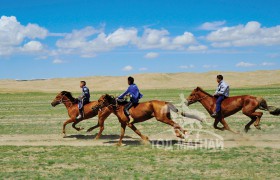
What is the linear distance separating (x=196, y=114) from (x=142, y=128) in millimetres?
3229

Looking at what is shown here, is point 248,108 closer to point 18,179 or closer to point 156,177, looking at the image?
point 156,177

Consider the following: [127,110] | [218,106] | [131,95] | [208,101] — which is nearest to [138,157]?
[127,110]

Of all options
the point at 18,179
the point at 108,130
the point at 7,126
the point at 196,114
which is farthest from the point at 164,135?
the point at 7,126

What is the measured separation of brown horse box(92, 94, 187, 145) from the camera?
1377 centimetres

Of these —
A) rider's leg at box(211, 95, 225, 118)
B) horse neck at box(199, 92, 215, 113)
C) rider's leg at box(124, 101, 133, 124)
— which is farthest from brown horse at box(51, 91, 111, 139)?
Result: rider's leg at box(211, 95, 225, 118)

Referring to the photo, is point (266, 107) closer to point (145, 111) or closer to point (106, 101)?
point (145, 111)

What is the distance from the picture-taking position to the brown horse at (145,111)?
45.2ft

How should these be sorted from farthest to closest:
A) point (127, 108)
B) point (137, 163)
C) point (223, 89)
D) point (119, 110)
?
point (223, 89), point (119, 110), point (127, 108), point (137, 163)

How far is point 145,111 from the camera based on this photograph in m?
14.1

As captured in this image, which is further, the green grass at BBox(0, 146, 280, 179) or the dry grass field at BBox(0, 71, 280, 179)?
the dry grass field at BBox(0, 71, 280, 179)

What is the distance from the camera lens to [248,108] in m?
14.9

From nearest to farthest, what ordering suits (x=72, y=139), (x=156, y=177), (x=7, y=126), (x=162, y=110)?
1. (x=156, y=177)
2. (x=162, y=110)
3. (x=72, y=139)
4. (x=7, y=126)

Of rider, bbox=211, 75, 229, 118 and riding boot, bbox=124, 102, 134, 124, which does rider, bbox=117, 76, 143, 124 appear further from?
rider, bbox=211, 75, 229, 118

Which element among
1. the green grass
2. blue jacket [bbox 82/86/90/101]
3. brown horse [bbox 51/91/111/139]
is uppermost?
blue jacket [bbox 82/86/90/101]
